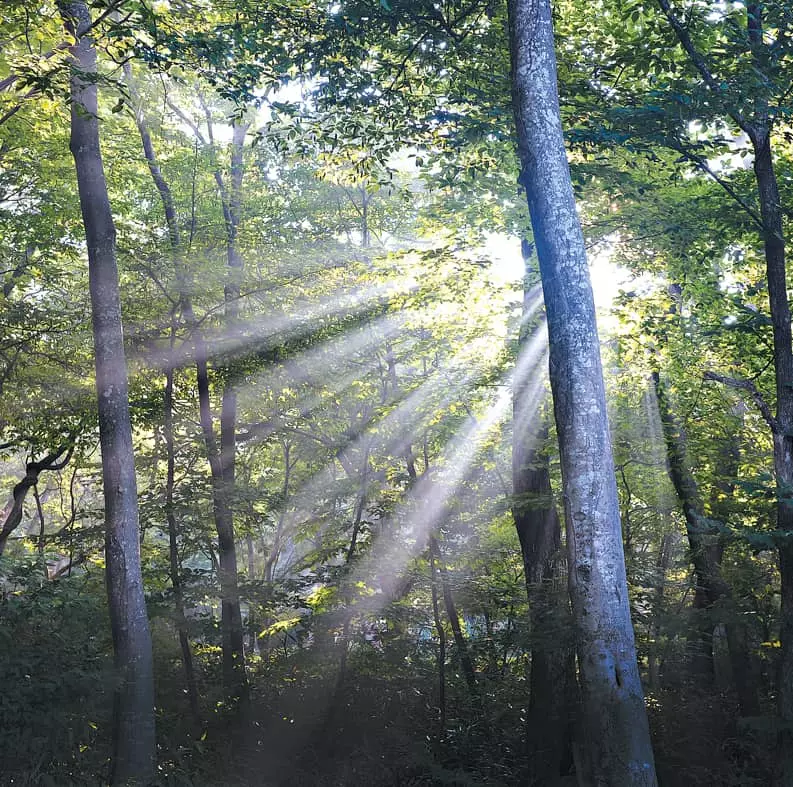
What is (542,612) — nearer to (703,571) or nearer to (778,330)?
(703,571)

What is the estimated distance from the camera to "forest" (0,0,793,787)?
5.96 metres

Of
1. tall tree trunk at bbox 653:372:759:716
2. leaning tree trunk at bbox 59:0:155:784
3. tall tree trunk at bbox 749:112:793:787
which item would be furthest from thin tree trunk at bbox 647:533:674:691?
leaning tree trunk at bbox 59:0:155:784

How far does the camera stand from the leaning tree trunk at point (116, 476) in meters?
6.93

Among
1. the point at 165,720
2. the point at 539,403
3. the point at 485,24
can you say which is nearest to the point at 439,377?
the point at 539,403

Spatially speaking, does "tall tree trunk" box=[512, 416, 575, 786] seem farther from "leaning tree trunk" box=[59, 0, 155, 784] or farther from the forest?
"leaning tree trunk" box=[59, 0, 155, 784]

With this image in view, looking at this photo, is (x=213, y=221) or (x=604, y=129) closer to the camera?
(x=604, y=129)

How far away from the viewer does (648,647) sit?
32.3ft

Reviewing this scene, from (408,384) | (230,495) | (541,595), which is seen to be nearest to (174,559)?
(230,495)

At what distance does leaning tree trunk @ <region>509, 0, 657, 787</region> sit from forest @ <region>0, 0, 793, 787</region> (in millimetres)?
22

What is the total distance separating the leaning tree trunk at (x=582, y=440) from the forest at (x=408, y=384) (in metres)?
0.02

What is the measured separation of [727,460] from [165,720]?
8845 mm

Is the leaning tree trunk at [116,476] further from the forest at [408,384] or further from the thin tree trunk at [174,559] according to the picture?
the thin tree trunk at [174,559]

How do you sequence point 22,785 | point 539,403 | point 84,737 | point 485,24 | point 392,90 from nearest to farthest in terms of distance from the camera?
1. point 22,785
2. point 84,737
3. point 392,90
4. point 485,24
5. point 539,403

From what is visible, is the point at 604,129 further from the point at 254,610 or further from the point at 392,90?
the point at 254,610
